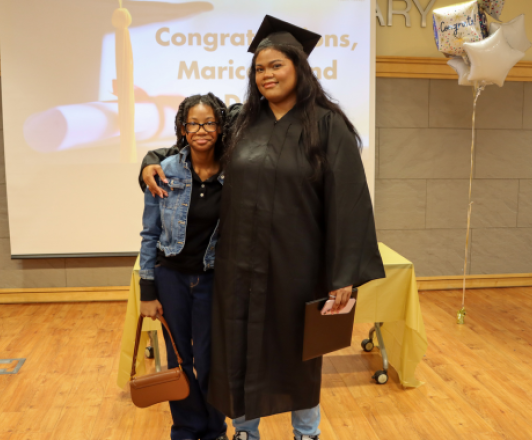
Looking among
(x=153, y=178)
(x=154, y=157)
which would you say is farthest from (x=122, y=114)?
(x=153, y=178)

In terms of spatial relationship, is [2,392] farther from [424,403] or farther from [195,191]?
[424,403]

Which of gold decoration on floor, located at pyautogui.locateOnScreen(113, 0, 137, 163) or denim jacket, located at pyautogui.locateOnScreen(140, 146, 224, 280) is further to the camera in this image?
gold decoration on floor, located at pyautogui.locateOnScreen(113, 0, 137, 163)

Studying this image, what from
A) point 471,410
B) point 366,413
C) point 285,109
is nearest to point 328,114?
point 285,109

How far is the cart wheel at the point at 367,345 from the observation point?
314cm

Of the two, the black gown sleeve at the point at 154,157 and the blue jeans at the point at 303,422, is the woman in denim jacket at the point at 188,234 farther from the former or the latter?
the blue jeans at the point at 303,422

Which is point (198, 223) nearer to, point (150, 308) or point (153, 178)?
point (153, 178)

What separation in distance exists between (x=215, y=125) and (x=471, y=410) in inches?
71.6

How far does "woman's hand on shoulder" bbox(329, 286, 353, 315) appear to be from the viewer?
169 centimetres

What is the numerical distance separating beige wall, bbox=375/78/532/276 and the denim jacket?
2811mm

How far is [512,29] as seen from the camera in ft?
11.5

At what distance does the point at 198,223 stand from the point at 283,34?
71 cm

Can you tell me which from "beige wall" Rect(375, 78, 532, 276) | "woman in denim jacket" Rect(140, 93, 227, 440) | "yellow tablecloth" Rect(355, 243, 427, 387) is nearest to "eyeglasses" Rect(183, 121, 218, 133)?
"woman in denim jacket" Rect(140, 93, 227, 440)

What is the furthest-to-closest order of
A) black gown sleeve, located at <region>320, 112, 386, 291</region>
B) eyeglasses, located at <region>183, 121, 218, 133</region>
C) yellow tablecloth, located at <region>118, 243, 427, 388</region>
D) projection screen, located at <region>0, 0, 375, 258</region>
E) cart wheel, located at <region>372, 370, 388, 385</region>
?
projection screen, located at <region>0, 0, 375, 258</region>, cart wheel, located at <region>372, 370, 388, 385</region>, yellow tablecloth, located at <region>118, 243, 427, 388</region>, eyeglasses, located at <region>183, 121, 218, 133</region>, black gown sleeve, located at <region>320, 112, 386, 291</region>

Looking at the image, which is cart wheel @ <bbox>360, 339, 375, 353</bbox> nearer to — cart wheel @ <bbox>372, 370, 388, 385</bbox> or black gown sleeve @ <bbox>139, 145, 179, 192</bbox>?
cart wheel @ <bbox>372, 370, 388, 385</bbox>
